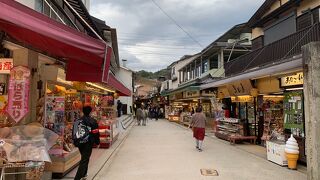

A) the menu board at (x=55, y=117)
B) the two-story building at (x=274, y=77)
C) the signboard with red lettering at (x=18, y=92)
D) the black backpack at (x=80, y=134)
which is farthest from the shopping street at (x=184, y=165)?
the signboard with red lettering at (x=18, y=92)

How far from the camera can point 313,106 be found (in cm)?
850

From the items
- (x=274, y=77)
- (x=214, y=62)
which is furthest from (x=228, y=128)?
(x=214, y=62)

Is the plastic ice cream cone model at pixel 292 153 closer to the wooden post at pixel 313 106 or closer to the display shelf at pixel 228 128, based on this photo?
the wooden post at pixel 313 106

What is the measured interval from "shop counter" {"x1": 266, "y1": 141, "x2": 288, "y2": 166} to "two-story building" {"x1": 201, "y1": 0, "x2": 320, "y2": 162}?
0.25 m

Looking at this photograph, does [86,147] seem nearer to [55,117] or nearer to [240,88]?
[55,117]

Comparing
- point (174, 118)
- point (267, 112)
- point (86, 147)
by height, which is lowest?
point (174, 118)

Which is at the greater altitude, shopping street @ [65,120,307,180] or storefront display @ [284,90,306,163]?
storefront display @ [284,90,306,163]

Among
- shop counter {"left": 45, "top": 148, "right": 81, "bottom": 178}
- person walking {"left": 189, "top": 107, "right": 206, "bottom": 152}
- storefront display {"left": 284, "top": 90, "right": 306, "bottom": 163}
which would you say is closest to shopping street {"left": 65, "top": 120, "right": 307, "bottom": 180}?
→ shop counter {"left": 45, "top": 148, "right": 81, "bottom": 178}

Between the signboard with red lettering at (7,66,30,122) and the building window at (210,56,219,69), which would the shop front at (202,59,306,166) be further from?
the building window at (210,56,219,69)

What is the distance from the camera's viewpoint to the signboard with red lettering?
721 centimetres

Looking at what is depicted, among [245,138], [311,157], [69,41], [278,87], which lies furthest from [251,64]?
[69,41]

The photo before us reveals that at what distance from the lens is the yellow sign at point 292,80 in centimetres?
1181

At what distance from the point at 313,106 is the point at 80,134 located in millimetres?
5747

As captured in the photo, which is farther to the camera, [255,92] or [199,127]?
[255,92]
